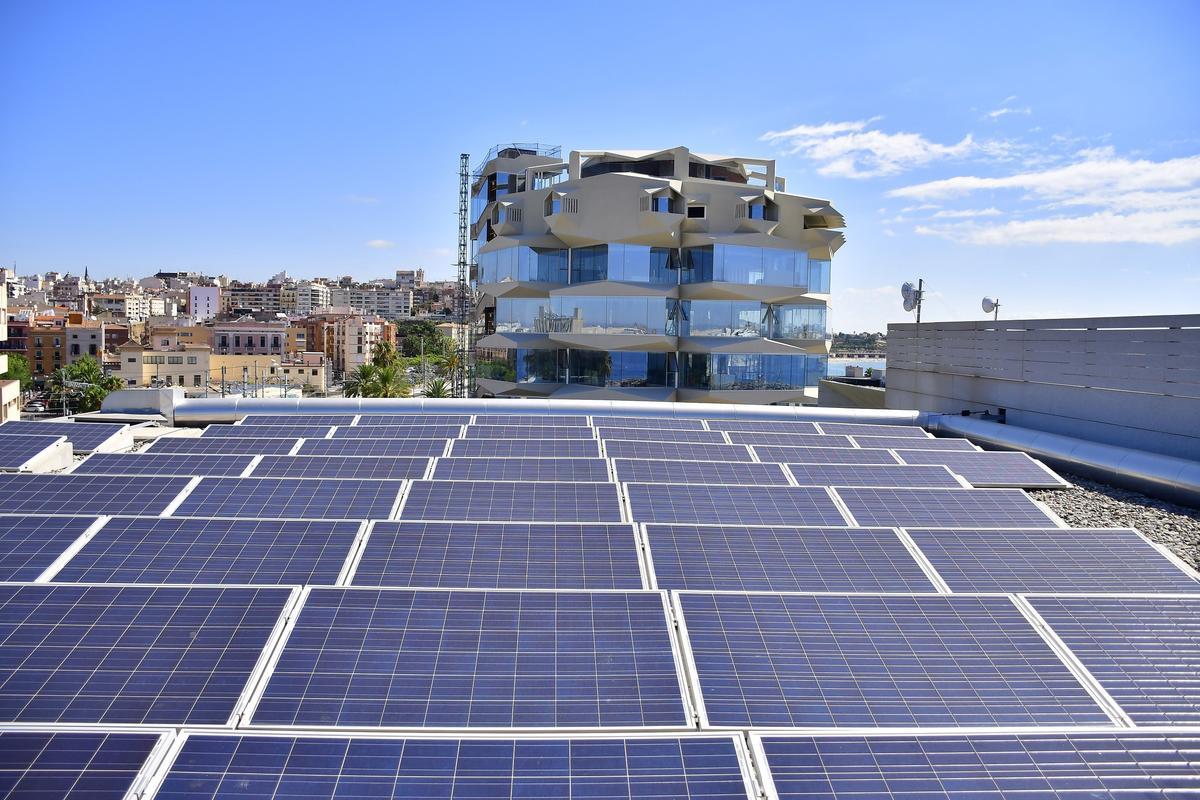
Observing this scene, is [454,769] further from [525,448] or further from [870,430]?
[870,430]

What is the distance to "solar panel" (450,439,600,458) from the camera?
14.2 m

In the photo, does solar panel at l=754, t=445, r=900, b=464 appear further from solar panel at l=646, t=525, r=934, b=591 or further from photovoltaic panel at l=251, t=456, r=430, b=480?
photovoltaic panel at l=251, t=456, r=430, b=480

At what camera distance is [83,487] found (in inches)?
437

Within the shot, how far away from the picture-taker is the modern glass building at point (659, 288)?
38188 millimetres

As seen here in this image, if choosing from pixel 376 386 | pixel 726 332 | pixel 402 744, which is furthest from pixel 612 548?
pixel 376 386

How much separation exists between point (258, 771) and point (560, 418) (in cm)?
1423

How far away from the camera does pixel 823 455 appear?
1484cm

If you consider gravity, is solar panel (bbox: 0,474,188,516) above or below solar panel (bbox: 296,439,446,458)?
below

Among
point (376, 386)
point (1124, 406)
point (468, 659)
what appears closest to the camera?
point (468, 659)

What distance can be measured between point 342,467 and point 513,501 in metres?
4.31

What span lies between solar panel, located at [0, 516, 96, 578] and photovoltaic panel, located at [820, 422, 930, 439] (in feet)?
50.1

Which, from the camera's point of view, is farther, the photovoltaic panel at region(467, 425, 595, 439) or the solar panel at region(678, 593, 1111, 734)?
the photovoltaic panel at region(467, 425, 595, 439)

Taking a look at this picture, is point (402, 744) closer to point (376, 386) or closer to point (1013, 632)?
point (1013, 632)

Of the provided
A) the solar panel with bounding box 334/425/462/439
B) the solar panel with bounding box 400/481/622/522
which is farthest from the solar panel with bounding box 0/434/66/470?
the solar panel with bounding box 400/481/622/522
